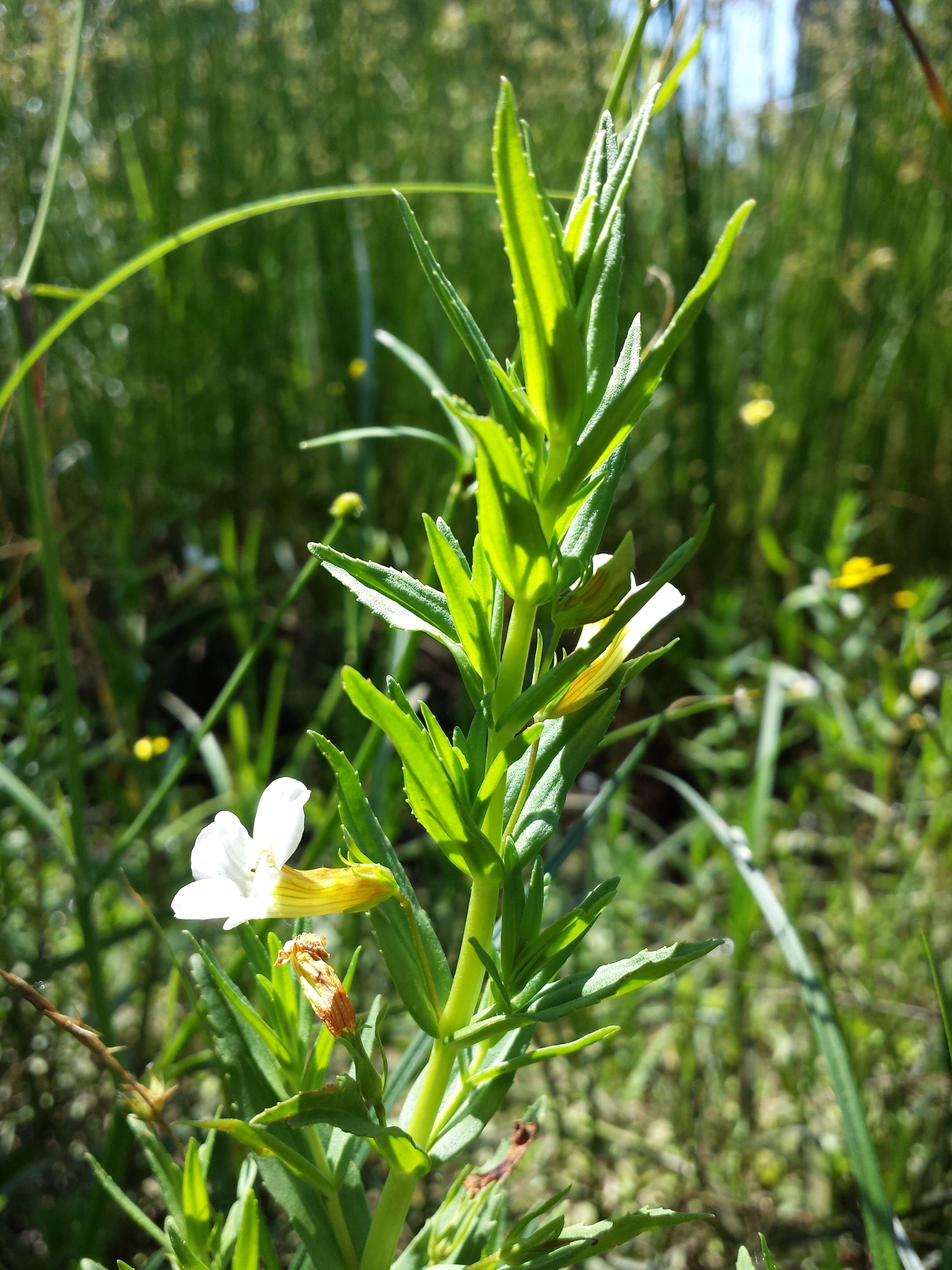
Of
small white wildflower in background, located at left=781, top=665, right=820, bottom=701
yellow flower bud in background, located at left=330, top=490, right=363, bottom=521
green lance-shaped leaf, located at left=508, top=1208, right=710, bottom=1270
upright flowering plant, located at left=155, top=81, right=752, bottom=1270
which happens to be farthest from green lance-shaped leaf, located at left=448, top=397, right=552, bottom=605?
small white wildflower in background, located at left=781, top=665, right=820, bottom=701

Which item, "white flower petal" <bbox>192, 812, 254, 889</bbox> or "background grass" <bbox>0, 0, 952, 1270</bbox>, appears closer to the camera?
"white flower petal" <bbox>192, 812, 254, 889</bbox>

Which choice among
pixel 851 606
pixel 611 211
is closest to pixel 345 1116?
pixel 611 211

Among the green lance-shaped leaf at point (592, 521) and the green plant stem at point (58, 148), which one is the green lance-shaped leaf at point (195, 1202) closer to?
the green lance-shaped leaf at point (592, 521)

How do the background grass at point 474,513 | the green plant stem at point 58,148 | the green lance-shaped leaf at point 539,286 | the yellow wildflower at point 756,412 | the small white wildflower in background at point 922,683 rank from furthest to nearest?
the yellow wildflower at point 756,412
the small white wildflower in background at point 922,683
the background grass at point 474,513
the green plant stem at point 58,148
the green lance-shaped leaf at point 539,286

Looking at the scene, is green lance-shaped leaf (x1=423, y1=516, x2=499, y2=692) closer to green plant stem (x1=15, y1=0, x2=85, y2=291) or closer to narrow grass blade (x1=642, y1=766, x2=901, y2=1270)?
narrow grass blade (x1=642, y1=766, x2=901, y2=1270)

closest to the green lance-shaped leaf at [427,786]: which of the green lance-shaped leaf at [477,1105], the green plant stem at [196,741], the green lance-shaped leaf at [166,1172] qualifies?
the green lance-shaped leaf at [477,1105]

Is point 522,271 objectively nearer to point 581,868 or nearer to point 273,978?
point 273,978

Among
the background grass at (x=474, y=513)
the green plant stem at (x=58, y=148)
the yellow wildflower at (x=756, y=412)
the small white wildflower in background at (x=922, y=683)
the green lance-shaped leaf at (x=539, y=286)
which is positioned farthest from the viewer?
the yellow wildflower at (x=756, y=412)
